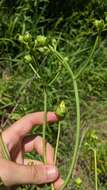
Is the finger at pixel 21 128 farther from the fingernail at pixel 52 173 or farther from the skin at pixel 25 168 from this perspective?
the fingernail at pixel 52 173

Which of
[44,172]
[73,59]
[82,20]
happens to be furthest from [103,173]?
[44,172]

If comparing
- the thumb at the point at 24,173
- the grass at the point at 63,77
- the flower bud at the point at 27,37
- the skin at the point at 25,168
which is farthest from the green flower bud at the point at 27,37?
the grass at the point at 63,77

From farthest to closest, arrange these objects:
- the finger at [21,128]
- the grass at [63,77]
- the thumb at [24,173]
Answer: the grass at [63,77]
the finger at [21,128]
the thumb at [24,173]

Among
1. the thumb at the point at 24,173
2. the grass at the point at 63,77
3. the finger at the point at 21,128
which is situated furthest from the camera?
the grass at the point at 63,77

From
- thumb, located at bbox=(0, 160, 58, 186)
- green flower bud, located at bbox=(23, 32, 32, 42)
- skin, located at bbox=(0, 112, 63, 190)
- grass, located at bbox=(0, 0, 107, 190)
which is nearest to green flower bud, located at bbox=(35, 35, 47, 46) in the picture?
green flower bud, located at bbox=(23, 32, 32, 42)

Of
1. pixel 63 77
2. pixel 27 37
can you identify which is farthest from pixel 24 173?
pixel 63 77

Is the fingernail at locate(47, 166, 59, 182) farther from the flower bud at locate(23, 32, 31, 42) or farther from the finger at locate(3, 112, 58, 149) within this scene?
the flower bud at locate(23, 32, 31, 42)
